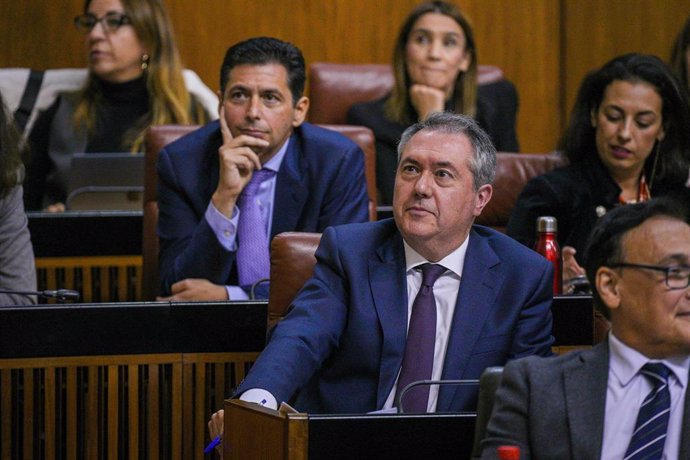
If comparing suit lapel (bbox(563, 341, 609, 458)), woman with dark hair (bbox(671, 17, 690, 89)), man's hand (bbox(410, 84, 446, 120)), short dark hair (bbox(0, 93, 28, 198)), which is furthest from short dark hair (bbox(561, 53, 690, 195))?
suit lapel (bbox(563, 341, 609, 458))

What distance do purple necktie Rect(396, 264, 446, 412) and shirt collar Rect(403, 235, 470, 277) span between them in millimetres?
40

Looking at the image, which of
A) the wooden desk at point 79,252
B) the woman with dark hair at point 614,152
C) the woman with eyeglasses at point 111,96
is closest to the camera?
the woman with dark hair at point 614,152

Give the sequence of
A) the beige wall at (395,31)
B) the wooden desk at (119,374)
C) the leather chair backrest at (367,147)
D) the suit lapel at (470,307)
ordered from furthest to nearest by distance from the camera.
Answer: the beige wall at (395,31) < the leather chair backrest at (367,147) < the wooden desk at (119,374) < the suit lapel at (470,307)

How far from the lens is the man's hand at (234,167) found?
119 inches

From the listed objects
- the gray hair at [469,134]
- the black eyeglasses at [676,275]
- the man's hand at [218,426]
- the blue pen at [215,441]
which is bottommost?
the blue pen at [215,441]

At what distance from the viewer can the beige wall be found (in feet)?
15.9

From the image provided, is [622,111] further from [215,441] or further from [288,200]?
[215,441]

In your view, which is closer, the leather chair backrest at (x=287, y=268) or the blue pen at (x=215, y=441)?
the blue pen at (x=215, y=441)

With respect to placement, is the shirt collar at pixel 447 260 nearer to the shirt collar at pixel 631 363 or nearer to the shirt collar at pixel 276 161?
the shirt collar at pixel 631 363

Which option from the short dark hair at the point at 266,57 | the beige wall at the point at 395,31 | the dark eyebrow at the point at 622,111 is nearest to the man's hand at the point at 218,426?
the short dark hair at the point at 266,57

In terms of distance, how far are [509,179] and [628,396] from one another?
172cm

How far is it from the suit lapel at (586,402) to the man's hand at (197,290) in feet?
4.22

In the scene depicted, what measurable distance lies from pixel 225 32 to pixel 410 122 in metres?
1.15

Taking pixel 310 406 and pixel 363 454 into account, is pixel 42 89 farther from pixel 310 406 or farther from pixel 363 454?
pixel 363 454
